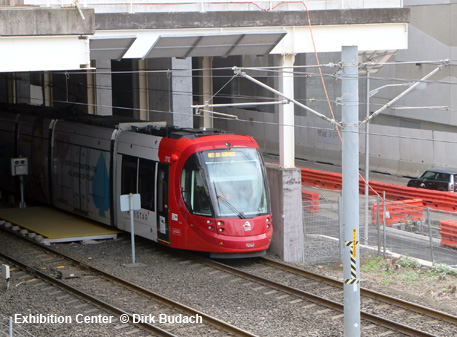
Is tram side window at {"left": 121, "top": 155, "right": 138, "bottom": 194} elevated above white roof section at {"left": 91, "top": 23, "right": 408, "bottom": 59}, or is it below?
below

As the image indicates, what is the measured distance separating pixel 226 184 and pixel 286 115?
2600mm

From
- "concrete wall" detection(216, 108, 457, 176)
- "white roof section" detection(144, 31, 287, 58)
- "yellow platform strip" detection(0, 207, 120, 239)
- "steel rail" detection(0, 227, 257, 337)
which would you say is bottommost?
"steel rail" detection(0, 227, 257, 337)

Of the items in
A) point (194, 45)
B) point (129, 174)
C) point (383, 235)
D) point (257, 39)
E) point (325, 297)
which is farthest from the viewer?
point (129, 174)

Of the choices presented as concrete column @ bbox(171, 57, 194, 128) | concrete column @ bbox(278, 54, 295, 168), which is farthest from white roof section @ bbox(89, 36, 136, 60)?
concrete column @ bbox(171, 57, 194, 128)

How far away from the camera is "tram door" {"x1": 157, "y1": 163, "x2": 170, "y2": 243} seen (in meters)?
17.4

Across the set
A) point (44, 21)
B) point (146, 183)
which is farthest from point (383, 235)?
point (44, 21)

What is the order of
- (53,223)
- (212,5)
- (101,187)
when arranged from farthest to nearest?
1. (53,223)
2. (101,187)
3. (212,5)

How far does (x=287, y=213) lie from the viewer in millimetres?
18266

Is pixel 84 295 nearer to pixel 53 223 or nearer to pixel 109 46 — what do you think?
pixel 109 46

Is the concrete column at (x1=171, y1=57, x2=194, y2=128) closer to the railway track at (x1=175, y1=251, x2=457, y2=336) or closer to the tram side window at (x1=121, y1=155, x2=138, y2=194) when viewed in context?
the tram side window at (x1=121, y1=155, x2=138, y2=194)

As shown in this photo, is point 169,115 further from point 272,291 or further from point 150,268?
point 272,291

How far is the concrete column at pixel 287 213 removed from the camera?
59.6 feet

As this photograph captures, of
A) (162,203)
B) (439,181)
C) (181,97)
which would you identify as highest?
(181,97)

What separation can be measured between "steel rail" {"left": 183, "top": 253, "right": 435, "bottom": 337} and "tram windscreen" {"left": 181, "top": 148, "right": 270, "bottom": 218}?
4.25ft
